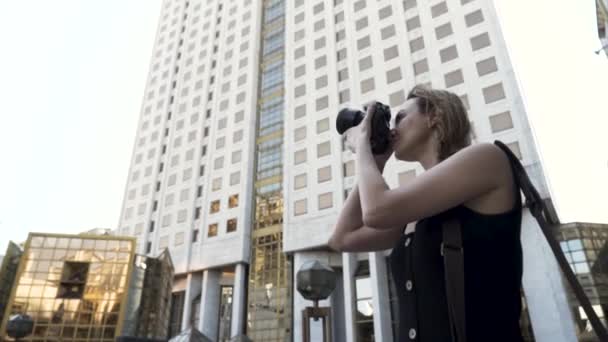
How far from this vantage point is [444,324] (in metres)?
1.54

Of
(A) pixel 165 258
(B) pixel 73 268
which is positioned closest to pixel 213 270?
(A) pixel 165 258

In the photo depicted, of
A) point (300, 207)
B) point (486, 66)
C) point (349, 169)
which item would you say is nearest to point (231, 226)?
point (300, 207)

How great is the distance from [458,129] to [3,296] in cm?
3899

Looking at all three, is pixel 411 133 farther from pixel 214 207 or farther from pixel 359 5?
pixel 359 5

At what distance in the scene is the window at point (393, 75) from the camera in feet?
113

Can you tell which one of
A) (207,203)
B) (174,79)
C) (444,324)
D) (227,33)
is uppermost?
(227,33)

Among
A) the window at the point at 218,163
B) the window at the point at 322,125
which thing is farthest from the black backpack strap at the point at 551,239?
the window at the point at 218,163

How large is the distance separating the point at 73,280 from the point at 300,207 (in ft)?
62.0

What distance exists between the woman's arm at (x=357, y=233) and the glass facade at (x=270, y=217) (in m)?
33.1

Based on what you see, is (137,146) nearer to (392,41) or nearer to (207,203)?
(207,203)

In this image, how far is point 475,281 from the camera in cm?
155

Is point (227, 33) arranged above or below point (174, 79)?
above

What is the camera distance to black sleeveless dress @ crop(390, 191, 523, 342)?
151 centimetres

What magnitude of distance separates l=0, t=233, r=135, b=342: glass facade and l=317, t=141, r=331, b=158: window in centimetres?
1757
